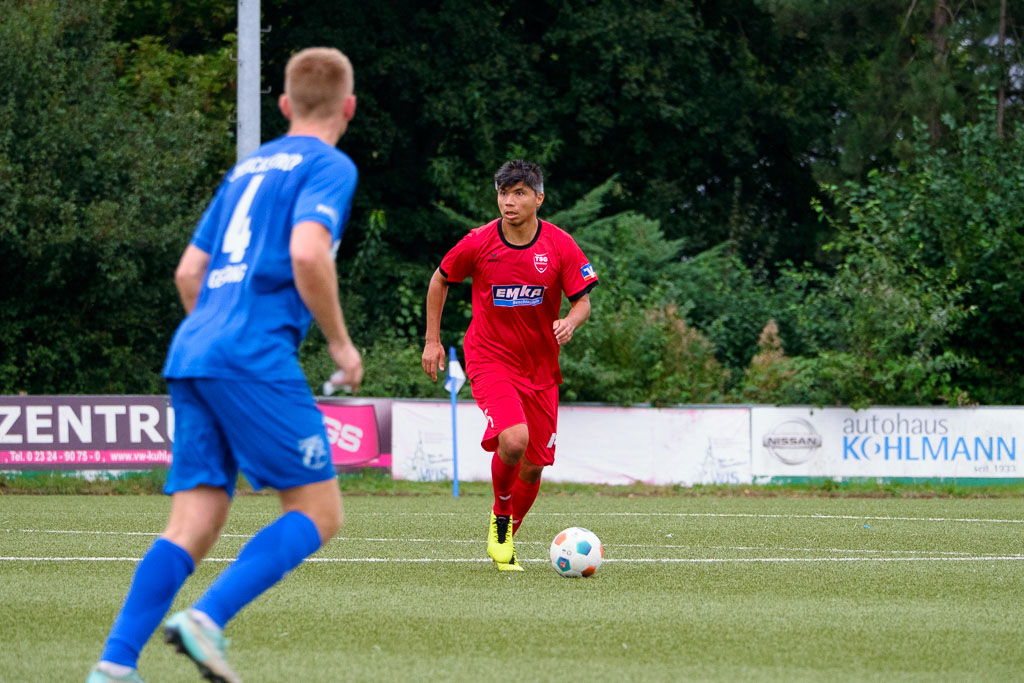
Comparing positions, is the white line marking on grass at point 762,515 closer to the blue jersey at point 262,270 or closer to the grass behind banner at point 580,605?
the grass behind banner at point 580,605

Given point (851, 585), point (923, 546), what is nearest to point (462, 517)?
point (923, 546)

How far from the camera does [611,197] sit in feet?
102

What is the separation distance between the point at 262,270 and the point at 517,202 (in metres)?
4.05

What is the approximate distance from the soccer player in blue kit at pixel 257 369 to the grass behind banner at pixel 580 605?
0.54 metres

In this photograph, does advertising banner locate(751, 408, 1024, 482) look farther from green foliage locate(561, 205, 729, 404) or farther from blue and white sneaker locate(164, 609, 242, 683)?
blue and white sneaker locate(164, 609, 242, 683)

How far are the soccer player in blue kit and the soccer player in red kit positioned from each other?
381cm

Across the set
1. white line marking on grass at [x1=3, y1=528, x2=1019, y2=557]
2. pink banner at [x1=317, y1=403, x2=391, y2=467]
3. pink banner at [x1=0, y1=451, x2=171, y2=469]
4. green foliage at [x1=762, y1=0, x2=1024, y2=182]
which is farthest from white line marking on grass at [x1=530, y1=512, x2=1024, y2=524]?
green foliage at [x1=762, y1=0, x2=1024, y2=182]

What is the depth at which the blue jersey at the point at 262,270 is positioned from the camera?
12.8ft

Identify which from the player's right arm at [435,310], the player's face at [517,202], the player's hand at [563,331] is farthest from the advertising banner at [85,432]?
the player's hand at [563,331]

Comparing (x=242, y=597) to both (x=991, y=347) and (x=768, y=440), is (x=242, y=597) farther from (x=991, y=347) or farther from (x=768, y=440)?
(x=991, y=347)

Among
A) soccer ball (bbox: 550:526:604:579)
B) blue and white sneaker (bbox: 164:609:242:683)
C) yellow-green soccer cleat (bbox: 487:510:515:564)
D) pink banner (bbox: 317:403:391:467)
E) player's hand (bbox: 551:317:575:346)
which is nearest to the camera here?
blue and white sneaker (bbox: 164:609:242:683)

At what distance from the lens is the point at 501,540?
25.0ft

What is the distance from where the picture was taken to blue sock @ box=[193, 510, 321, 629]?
12.6 ft

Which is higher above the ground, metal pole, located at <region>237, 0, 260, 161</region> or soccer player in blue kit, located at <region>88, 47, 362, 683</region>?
metal pole, located at <region>237, 0, 260, 161</region>
